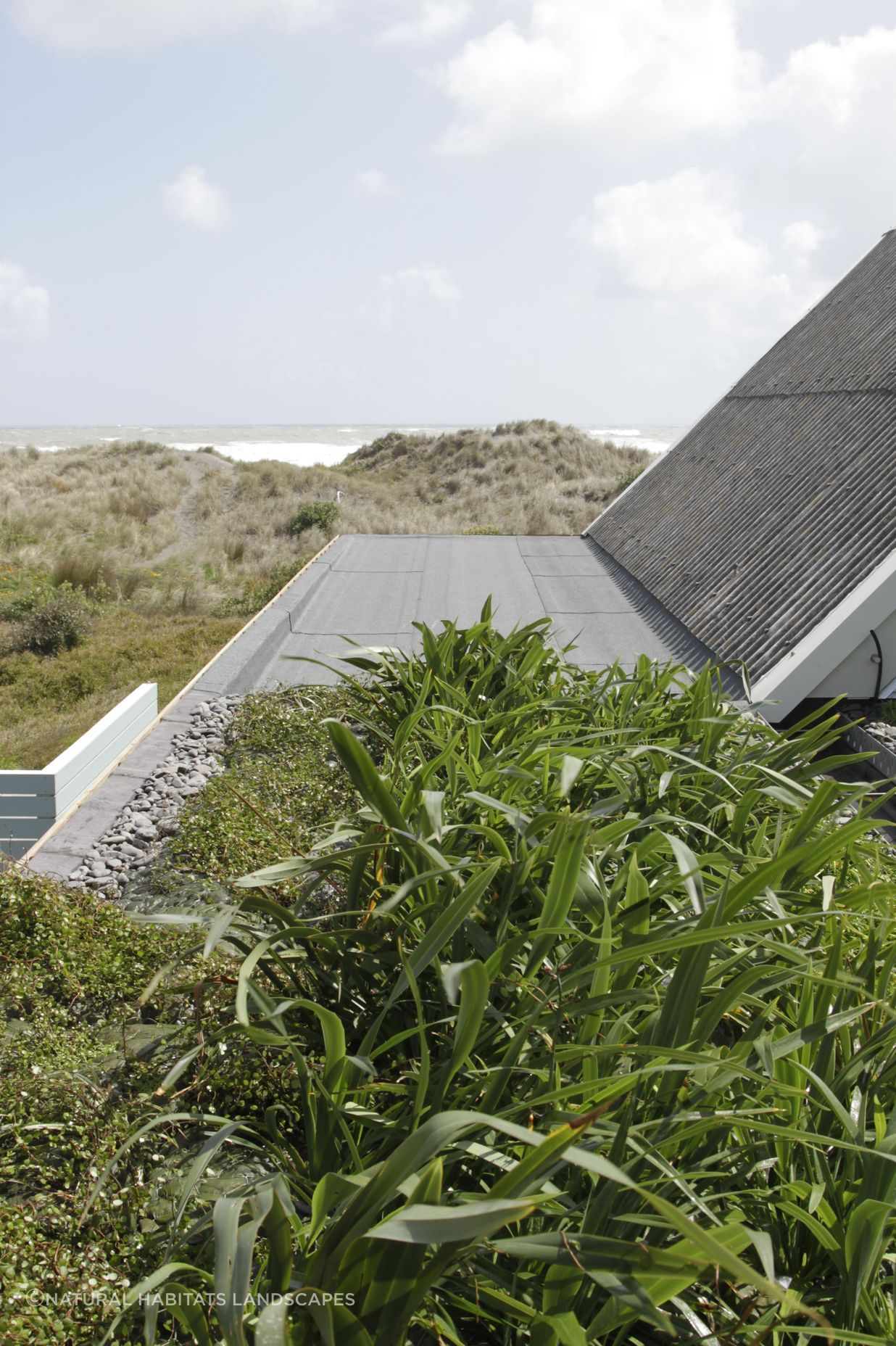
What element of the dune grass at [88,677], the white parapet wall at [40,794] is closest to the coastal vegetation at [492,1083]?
the white parapet wall at [40,794]

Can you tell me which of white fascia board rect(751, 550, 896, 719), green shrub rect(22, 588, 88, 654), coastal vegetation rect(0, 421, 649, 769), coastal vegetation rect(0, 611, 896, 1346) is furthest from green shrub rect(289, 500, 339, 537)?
coastal vegetation rect(0, 611, 896, 1346)

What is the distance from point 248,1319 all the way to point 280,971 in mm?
1016

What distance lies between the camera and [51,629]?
1178cm

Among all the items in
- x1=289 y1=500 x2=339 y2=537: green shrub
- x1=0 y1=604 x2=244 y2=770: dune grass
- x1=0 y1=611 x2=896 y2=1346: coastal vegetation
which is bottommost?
x1=0 y1=604 x2=244 y2=770: dune grass

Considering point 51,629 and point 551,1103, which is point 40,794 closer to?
point 551,1103

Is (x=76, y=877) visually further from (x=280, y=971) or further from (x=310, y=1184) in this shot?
(x=310, y=1184)

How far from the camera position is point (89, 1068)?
2.02 m

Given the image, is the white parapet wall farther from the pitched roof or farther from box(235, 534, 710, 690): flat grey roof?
the pitched roof

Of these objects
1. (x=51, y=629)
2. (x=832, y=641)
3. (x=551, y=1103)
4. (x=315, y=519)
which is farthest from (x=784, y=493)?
(x=315, y=519)

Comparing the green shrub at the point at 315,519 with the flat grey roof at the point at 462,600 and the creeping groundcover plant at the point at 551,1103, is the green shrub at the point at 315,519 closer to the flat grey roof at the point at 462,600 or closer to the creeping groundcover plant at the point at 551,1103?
the flat grey roof at the point at 462,600

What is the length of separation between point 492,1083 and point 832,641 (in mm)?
3904

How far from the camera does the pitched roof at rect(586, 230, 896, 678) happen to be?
5203mm

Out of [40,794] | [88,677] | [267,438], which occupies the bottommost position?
[88,677]

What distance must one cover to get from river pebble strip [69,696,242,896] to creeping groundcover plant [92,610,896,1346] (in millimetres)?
1313
